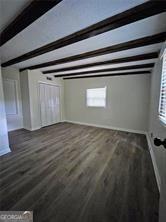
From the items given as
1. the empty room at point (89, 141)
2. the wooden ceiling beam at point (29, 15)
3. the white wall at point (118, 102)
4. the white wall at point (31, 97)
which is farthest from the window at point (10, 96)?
the wooden ceiling beam at point (29, 15)

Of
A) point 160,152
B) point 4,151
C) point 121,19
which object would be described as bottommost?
point 4,151

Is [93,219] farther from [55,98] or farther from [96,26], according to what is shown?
[55,98]

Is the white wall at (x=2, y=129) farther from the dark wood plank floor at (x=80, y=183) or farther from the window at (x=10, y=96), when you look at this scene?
the window at (x=10, y=96)

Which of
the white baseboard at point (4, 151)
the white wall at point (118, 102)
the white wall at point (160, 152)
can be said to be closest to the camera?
the white wall at point (160, 152)

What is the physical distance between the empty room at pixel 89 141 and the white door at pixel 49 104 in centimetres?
83

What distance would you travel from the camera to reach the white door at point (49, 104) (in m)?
5.02

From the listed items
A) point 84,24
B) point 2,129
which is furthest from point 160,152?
point 2,129

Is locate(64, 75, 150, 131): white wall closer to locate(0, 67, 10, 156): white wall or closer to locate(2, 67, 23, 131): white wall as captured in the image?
locate(2, 67, 23, 131): white wall

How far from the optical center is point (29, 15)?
1.38 m

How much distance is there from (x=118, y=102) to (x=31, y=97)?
11.6ft

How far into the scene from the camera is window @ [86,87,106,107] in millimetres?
4973

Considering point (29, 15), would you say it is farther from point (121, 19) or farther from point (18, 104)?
point (18, 104)

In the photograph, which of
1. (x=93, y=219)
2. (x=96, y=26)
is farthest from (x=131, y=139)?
(x=96, y=26)

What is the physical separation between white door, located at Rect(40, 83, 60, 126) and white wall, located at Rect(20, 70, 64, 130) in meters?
0.25
